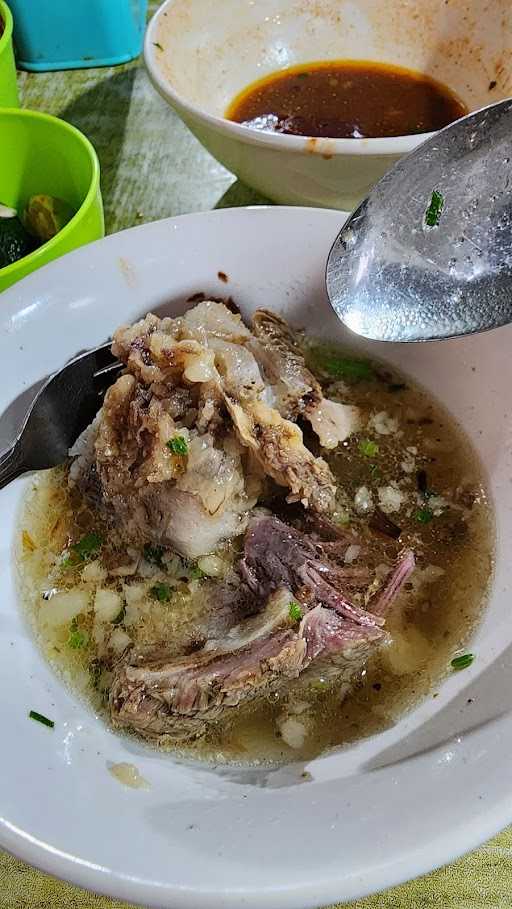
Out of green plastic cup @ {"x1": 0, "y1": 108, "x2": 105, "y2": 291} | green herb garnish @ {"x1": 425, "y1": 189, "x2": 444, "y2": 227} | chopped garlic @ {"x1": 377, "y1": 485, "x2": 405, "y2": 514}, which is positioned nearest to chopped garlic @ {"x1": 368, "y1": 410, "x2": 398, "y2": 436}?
chopped garlic @ {"x1": 377, "y1": 485, "x2": 405, "y2": 514}

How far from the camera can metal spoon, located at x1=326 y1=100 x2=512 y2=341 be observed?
1399mm

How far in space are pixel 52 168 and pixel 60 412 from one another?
740 mm

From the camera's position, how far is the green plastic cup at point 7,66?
1.99 metres

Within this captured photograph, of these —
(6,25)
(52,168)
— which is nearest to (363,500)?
(52,168)

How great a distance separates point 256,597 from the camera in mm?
1337

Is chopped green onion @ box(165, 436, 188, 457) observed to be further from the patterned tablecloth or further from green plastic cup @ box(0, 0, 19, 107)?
green plastic cup @ box(0, 0, 19, 107)

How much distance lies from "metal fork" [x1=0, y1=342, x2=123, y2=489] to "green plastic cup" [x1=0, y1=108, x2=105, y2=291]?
0.29 metres

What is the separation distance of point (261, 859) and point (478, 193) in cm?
120

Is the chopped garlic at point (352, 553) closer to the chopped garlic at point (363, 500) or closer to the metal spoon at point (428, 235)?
the chopped garlic at point (363, 500)

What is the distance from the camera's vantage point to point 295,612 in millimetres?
1221

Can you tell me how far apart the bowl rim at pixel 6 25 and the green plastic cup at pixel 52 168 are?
34cm

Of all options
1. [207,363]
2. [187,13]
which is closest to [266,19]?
[187,13]

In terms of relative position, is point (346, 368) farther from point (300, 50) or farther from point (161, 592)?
point (300, 50)

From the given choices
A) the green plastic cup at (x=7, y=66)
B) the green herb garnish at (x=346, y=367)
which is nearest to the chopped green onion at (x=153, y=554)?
the green herb garnish at (x=346, y=367)
